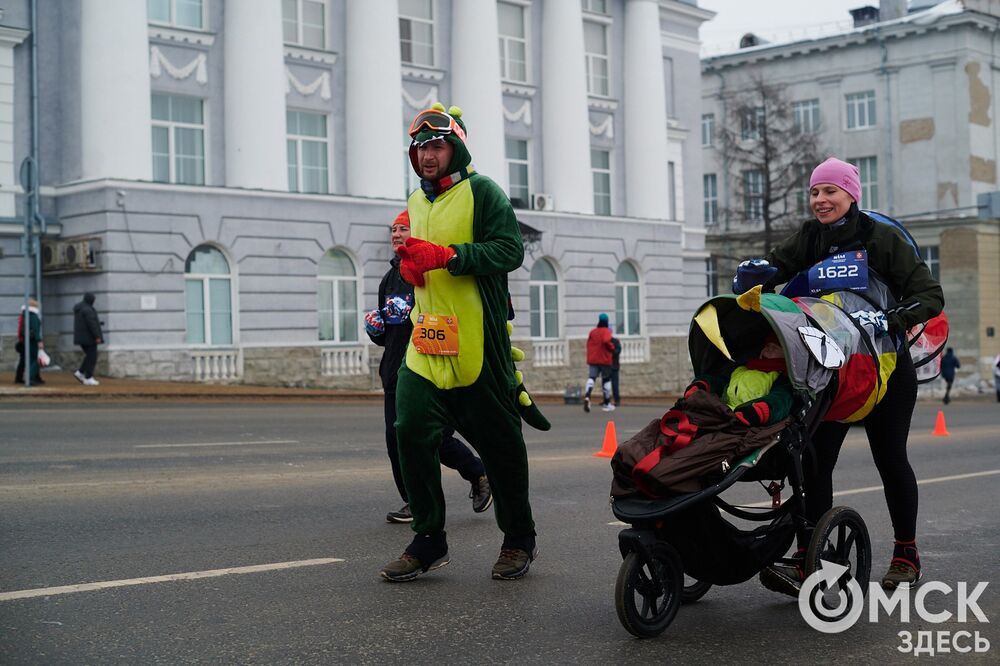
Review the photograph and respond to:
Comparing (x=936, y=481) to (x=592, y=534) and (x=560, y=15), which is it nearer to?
(x=592, y=534)

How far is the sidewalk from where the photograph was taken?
82.2ft

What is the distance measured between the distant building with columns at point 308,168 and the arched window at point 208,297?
5 cm

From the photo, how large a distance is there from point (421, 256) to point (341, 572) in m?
1.74

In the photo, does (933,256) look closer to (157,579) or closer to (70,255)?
(70,255)

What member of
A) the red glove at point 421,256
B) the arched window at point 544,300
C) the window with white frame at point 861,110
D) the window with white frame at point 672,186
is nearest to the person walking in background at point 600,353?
the arched window at point 544,300

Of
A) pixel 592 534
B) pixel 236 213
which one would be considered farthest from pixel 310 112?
pixel 592 534

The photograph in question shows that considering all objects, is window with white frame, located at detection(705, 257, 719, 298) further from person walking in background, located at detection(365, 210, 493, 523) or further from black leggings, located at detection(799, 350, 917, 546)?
black leggings, located at detection(799, 350, 917, 546)

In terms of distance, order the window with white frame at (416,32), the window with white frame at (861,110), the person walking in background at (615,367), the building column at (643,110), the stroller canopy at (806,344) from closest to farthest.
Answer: the stroller canopy at (806,344)
the person walking in background at (615,367)
the window with white frame at (416,32)
the building column at (643,110)
the window with white frame at (861,110)

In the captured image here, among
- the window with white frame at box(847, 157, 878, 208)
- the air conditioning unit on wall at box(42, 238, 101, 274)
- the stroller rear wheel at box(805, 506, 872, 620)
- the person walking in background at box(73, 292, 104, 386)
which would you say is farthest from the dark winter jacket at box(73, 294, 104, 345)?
the window with white frame at box(847, 157, 878, 208)

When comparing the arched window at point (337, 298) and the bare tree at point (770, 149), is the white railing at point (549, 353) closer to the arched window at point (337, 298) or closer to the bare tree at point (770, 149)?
the arched window at point (337, 298)

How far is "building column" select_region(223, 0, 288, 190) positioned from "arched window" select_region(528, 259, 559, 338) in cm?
1012

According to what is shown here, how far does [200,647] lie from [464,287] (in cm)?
221

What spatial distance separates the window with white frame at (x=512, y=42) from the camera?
40.8m

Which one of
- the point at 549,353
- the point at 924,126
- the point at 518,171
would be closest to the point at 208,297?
the point at 549,353
